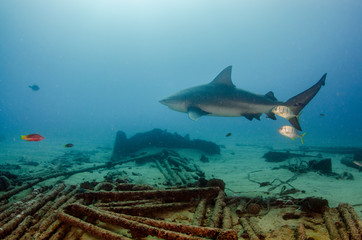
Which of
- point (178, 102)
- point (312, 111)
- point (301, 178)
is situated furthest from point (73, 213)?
point (312, 111)

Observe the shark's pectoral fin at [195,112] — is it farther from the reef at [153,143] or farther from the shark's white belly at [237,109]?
the reef at [153,143]

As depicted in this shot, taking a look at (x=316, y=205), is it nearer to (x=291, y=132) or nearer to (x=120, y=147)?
(x=291, y=132)

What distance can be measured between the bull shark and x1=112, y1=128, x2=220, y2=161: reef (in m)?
8.27

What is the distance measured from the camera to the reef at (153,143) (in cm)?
1368

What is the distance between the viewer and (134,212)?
304 centimetres

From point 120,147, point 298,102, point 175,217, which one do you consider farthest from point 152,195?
point 120,147

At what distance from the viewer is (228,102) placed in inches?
231

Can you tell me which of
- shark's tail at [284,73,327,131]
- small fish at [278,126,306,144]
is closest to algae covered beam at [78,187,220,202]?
shark's tail at [284,73,327,131]

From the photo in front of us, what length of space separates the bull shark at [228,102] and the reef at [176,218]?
2737 millimetres

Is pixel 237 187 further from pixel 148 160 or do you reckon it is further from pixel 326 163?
pixel 148 160

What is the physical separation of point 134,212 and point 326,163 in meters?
9.18

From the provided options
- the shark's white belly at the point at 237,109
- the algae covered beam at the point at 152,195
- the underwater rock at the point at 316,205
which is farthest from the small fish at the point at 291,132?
the algae covered beam at the point at 152,195

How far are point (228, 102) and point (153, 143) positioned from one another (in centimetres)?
988

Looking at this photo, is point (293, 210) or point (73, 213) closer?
point (73, 213)
